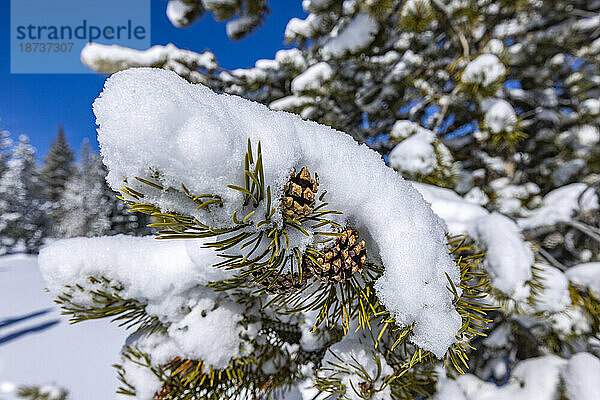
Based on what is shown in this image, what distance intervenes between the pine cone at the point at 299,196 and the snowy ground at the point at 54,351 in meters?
4.10

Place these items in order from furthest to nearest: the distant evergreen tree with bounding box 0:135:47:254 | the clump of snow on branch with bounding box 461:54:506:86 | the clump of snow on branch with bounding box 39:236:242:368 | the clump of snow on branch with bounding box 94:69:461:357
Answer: the distant evergreen tree with bounding box 0:135:47:254
the clump of snow on branch with bounding box 461:54:506:86
the clump of snow on branch with bounding box 39:236:242:368
the clump of snow on branch with bounding box 94:69:461:357

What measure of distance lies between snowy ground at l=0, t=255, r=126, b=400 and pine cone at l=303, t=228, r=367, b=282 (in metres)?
4.02

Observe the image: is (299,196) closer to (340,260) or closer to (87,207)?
(340,260)

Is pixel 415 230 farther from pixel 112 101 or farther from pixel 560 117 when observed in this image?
pixel 560 117

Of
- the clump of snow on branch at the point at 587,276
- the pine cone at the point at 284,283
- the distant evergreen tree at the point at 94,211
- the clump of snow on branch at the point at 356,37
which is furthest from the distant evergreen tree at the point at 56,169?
the clump of snow on branch at the point at 587,276

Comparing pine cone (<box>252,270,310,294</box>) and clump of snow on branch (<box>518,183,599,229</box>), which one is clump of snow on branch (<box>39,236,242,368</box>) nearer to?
pine cone (<box>252,270,310,294</box>)

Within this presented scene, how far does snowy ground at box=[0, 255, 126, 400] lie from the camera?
15.5 ft

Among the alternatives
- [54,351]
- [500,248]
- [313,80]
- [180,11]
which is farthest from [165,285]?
[54,351]

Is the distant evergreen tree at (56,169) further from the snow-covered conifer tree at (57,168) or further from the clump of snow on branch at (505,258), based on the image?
the clump of snow on branch at (505,258)

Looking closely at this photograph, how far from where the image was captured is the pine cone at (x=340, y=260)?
565 millimetres

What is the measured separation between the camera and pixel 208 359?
0.80 m

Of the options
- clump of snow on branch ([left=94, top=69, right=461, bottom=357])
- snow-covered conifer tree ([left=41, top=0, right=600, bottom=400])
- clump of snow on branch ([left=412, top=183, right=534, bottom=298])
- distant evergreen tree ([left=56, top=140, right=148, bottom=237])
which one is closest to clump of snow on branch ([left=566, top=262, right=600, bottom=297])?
snow-covered conifer tree ([left=41, top=0, right=600, bottom=400])

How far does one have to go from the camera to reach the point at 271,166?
0.46 metres

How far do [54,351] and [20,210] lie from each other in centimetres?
2090
